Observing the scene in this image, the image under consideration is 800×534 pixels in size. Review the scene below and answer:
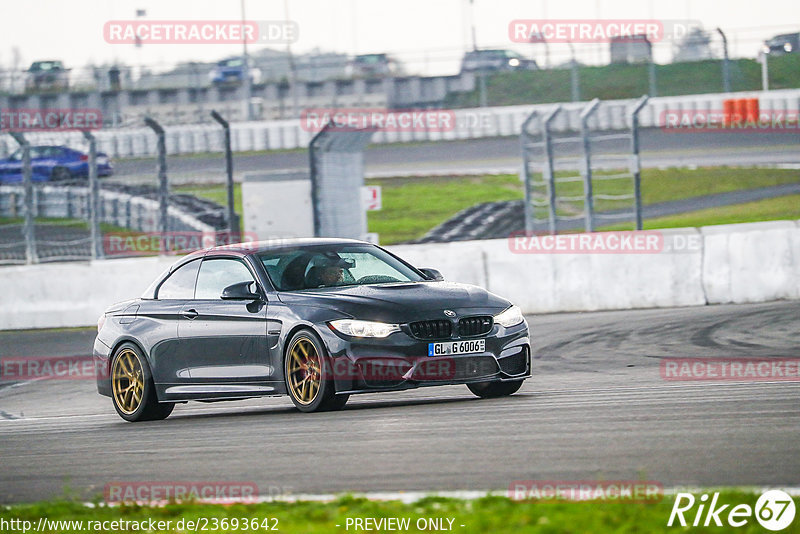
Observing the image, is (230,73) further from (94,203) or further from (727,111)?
(94,203)

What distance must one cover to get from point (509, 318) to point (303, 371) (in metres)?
1.56

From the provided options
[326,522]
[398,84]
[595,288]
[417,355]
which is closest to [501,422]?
[417,355]

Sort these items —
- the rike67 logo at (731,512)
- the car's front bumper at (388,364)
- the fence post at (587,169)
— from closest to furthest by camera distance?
1. the rike67 logo at (731,512)
2. the car's front bumper at (388,364)
3. the fence post at (587,169)

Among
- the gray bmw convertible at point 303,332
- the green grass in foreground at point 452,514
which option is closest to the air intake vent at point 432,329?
the gray bmw convertible at point 303,332

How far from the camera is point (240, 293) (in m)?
10.8

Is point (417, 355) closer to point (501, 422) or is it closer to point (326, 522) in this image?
point (501, 422)

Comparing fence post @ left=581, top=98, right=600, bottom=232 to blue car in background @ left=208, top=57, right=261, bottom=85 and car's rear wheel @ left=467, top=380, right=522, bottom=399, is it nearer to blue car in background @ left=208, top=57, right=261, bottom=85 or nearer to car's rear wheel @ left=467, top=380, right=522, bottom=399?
car's rear wheel @ left=467, top=380, right=522, bottom=399

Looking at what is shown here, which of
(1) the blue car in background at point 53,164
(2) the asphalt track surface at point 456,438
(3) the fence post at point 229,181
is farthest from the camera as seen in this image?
(1) the blue car in background at point 53,164

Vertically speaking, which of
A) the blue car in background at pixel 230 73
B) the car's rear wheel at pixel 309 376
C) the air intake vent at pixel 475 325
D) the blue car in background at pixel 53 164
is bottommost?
the car's rear wheel at pixel 309 376

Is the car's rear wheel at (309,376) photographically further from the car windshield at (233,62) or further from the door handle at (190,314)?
the car windshield at (233,62)

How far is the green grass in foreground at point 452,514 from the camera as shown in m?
5.12

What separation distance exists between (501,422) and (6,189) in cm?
2847

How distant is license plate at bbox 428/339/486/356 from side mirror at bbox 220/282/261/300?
152cm

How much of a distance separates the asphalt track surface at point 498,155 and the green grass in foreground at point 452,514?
2897 cm
